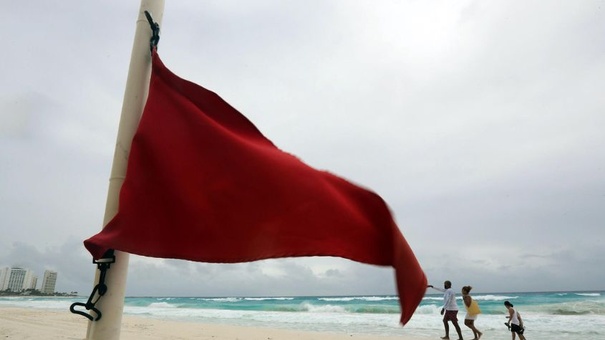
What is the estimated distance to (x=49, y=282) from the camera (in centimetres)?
11475

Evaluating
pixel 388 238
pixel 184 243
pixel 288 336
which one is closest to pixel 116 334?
pixel 184 243

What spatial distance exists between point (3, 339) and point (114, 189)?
9.06 m

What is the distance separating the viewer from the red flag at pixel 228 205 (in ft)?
5.59

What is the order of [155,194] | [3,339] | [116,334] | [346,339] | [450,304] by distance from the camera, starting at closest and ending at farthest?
1. [116,334]
2. [155,194]
3. [3,339]
4. [450,304]
5. [346,339]

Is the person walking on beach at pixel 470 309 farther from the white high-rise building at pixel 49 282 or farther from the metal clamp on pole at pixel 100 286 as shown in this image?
the white high-rise building at pixel 49 282

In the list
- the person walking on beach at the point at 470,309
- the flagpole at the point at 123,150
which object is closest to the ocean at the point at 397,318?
the person walking on beach at the point at 470,309

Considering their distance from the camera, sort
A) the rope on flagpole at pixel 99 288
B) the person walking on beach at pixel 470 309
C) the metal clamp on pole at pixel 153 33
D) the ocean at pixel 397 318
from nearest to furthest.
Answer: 1. the rope on flagpole at pixel 99 288
2. the metal clamp on pole at pixel 153 33
3. the person walking on beach at pixel 470 309
4. the ocean at pixel 397 318

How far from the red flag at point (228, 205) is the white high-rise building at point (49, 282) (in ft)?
429

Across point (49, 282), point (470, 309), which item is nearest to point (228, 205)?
point (470, 309)

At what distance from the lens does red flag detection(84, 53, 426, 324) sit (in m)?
1.70

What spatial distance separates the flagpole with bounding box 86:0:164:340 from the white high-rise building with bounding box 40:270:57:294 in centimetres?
13050

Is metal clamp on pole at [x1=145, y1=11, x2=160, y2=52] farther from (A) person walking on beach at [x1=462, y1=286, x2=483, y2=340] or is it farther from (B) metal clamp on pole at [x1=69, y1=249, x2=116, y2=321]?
(A) person walking on beach at [x1=462, y1=286, x2=483, y2=340]

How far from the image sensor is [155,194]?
181 cm

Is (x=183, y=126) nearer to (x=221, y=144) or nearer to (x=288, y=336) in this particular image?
(x=221, y=144)
